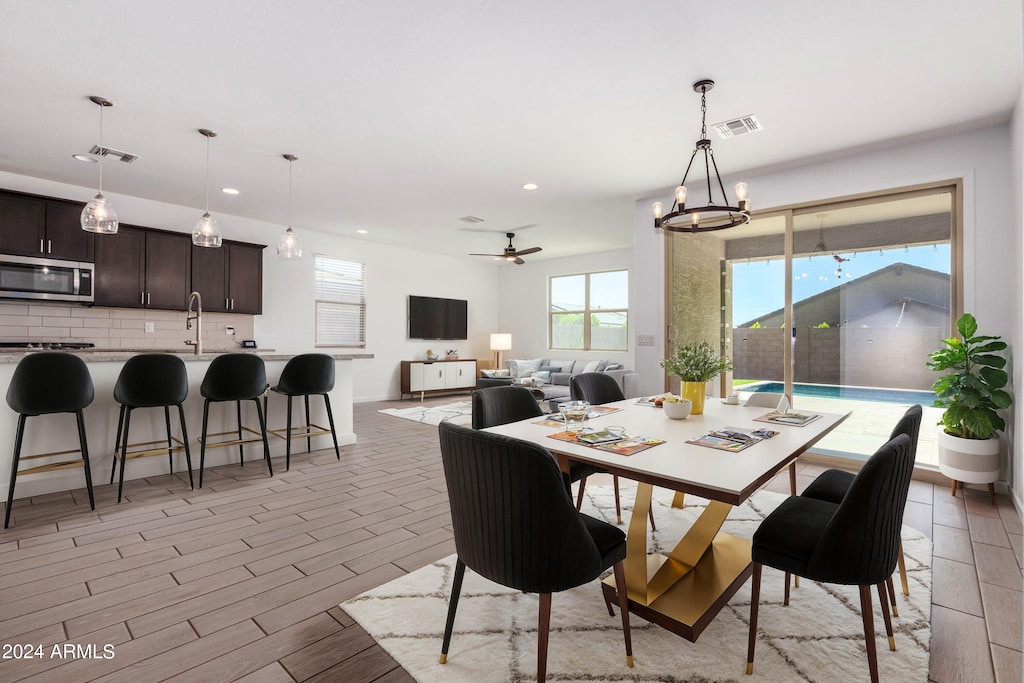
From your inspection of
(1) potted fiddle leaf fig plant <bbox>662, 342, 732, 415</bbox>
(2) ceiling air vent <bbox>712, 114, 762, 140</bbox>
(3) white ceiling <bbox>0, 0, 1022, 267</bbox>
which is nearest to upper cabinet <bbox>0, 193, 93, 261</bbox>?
(3) white ceiling <bbox>0, 0, 1022, 267</bbox>

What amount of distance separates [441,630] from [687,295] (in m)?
4.31

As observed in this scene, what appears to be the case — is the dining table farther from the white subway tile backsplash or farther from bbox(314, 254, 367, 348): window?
bbox(314, 254, 367, 348): window

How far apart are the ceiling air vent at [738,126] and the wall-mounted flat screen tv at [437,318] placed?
615 cm

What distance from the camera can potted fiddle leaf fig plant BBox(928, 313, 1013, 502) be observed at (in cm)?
323

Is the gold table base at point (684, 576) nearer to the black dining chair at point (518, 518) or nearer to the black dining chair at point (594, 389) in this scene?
the black dining chair at point (518, 518)

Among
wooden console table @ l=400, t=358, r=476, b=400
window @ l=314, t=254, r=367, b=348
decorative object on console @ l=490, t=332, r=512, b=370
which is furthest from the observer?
decorative object on console @ l=490, t=332, r=512, b=370

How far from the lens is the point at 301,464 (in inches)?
165

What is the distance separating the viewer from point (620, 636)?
178 centimetres

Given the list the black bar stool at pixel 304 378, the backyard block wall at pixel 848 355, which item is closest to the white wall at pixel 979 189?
the backyard block wall at pixel 848 355

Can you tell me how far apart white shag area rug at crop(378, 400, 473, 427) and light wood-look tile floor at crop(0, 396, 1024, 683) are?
97.7 inches

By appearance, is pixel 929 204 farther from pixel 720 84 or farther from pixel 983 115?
pixel 720 84

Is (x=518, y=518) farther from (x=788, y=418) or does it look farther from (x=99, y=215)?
(x=99, y=215)

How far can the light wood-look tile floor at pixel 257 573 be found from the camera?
166cm

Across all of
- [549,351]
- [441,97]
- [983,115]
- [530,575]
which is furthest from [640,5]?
[549,351]
